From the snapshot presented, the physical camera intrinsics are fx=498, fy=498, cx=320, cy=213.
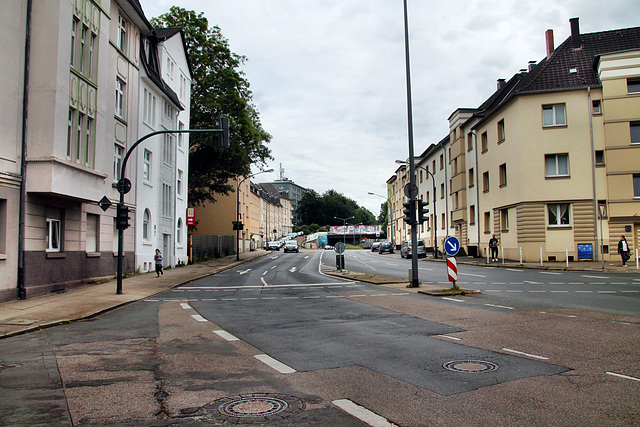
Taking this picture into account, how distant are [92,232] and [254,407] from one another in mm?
19217

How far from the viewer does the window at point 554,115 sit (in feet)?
107

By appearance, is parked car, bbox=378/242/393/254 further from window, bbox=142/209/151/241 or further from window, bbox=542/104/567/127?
window, bbox=142/209/151/241

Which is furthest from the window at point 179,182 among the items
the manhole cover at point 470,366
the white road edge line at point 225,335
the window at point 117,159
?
the manhole cover at point 470,366

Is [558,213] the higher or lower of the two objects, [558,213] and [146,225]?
the higher

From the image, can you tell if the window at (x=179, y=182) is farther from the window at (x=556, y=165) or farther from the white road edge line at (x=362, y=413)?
the white road edge line at (x=362, y=413)

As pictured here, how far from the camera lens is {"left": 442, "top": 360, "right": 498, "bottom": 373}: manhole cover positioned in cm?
614

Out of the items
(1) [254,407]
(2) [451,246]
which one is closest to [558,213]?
(2) [451,246]

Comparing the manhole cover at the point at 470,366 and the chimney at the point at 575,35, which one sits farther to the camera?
the chimney at the point at 575,35

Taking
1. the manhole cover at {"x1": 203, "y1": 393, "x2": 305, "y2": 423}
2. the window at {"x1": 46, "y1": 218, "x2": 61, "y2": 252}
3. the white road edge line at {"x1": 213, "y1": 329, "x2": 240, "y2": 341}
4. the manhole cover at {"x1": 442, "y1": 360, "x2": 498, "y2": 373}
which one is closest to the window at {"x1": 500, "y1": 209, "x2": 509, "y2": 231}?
the window at {"x1": 46, "y1": 218, "x2": 61, "y2": 252}

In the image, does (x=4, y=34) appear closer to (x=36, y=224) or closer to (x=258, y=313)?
(x=36, y=224)

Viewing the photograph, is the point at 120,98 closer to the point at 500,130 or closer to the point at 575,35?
the point at 500,130

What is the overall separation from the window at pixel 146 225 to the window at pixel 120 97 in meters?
6.18

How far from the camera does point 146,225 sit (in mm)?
28641

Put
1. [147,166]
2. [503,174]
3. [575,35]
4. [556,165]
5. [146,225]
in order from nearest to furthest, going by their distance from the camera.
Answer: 1. [146,225]
2. [147,166]
3. [556,165]
4. [575,35]
5. [503,174]
